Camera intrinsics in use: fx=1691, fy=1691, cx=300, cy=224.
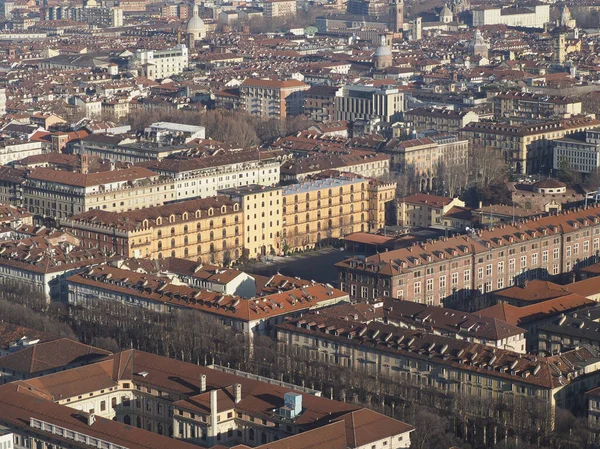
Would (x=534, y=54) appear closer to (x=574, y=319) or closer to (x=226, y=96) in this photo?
(x=226, y=96)

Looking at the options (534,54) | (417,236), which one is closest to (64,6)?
(534,54)

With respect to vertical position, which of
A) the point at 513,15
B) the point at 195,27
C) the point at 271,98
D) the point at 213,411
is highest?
the point at 195,27

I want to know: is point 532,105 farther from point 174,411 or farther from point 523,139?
point 174,411

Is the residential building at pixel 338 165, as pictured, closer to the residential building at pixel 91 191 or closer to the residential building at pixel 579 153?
the residential building at pixel 91 191

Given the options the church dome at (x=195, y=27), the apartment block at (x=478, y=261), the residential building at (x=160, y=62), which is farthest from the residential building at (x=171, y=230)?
the church dome at (x=195, y=27)

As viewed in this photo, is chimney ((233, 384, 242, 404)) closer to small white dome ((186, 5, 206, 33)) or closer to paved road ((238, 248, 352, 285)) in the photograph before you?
paved road ((238, 248, 352, 285))

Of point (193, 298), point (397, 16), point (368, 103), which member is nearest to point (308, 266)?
point (193, 298)
